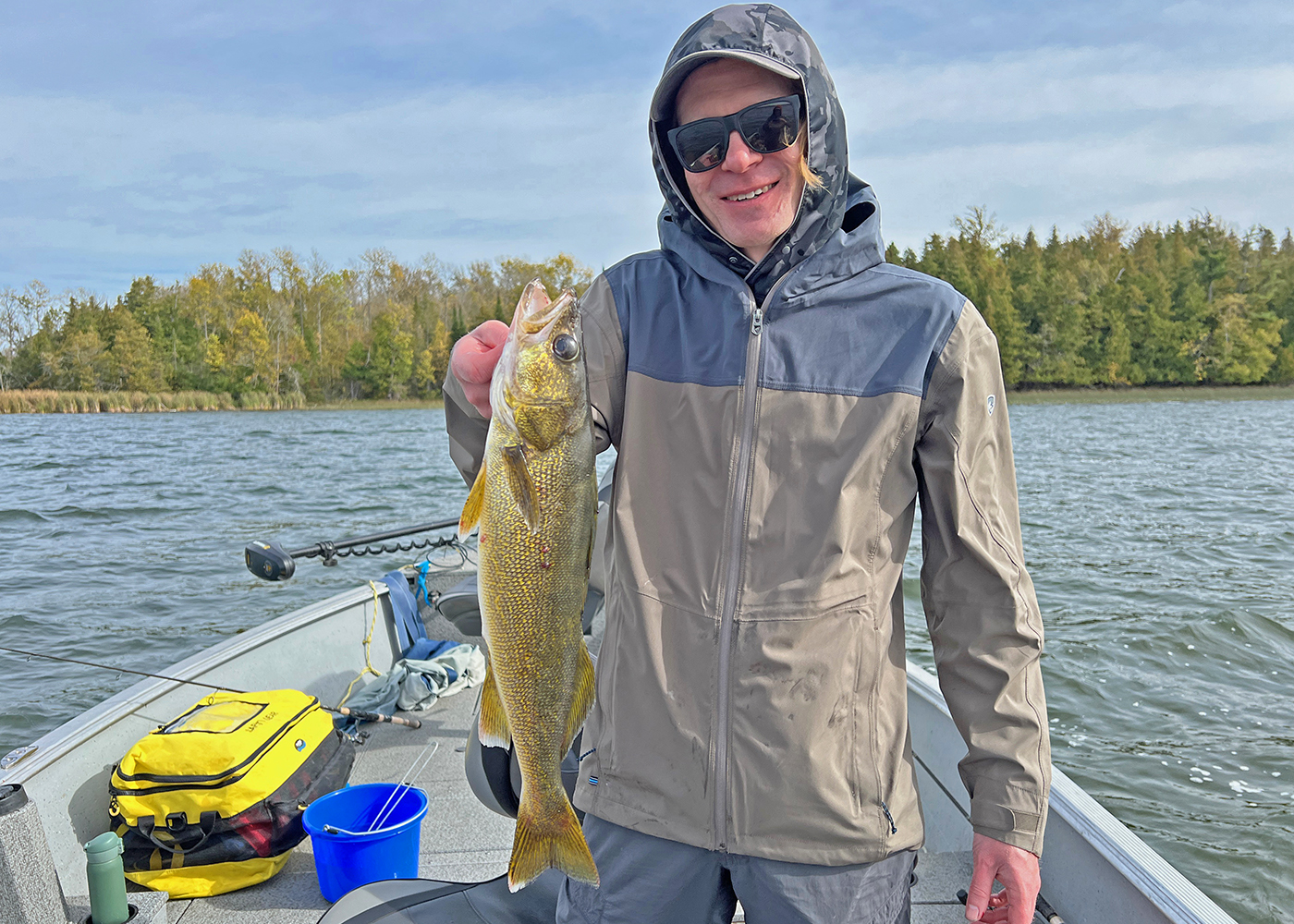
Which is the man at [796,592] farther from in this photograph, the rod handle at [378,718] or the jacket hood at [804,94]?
the rod handle at [378,718]

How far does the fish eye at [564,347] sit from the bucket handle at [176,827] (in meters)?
2.80

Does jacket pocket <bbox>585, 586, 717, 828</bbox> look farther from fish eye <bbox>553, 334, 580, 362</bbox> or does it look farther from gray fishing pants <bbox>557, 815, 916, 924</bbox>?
fish eye <bbox>553, 334, 580, 362</bbox>

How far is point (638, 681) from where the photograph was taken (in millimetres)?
1703

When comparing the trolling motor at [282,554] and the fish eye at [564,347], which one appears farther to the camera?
the trolling motor at [282,554]

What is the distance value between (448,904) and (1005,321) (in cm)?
6140

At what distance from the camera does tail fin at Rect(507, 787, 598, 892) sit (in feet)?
5.59

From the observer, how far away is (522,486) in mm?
1664

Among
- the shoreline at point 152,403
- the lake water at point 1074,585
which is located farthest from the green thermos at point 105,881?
the shoreline at point 152,403

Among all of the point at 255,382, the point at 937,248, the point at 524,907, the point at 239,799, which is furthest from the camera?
the point at 937,248

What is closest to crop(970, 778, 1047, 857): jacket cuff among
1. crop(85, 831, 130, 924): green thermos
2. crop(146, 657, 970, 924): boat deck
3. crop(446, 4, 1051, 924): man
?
crop(446, 4, 1051, 924): man

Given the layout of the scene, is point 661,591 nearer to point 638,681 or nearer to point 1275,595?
point 638,681

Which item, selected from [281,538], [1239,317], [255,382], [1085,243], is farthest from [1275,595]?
[1085,243]

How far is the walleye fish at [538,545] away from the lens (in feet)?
5.39

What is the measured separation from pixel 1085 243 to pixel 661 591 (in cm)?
7899
